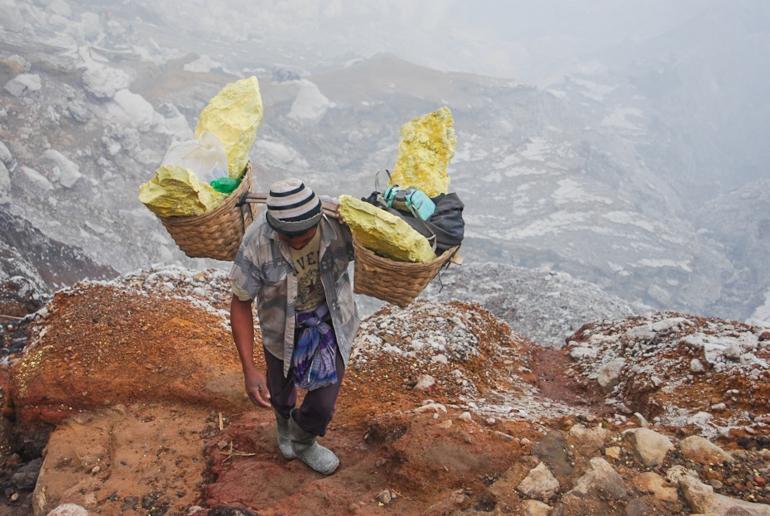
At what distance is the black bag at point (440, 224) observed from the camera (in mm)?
1911

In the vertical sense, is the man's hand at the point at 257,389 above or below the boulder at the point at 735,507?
below

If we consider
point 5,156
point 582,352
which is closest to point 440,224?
point 582,352

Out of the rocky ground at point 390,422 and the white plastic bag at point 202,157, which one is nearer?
the rocky ground at point 390,422

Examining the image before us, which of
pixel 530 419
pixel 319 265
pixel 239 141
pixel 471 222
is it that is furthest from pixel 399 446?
pixel 471 222

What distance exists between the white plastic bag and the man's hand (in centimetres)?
75

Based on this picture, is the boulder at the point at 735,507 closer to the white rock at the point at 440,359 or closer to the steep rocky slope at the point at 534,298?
the white rock at the point at 440,359

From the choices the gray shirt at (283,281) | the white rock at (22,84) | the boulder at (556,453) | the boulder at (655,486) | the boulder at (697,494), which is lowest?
the white rock at (22,84)

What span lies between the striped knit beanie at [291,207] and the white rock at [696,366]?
8.03 ft

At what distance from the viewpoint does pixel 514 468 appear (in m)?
1.76

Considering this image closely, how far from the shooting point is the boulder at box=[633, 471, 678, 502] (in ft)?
5.16

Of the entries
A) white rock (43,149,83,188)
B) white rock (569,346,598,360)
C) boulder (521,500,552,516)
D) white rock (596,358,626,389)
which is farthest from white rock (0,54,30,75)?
boulder (521,500,552,516)

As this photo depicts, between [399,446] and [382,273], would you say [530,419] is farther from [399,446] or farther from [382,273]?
[382,273]

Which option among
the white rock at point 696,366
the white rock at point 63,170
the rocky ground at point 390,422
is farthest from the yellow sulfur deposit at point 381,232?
the white rock at point 63,170

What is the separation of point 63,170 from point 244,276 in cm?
1568
